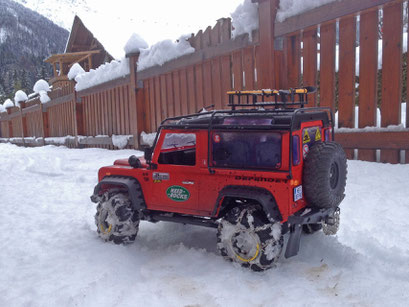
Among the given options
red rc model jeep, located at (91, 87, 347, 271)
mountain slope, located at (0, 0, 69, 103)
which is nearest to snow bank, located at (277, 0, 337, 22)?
red rc model jeep, located at (91, 87, 347, 271)

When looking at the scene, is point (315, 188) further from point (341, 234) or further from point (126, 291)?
point (126, 291)

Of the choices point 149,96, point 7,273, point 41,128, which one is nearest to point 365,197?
point 7,273

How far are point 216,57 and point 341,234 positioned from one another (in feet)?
15.6

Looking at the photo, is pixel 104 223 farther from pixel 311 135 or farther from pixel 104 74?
pixel 104 74

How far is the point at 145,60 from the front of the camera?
30.7 feet

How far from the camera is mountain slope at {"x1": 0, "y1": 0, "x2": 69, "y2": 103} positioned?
70.4m

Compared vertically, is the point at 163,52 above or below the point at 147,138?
above

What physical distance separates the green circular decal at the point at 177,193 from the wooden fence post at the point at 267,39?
3.29 metres

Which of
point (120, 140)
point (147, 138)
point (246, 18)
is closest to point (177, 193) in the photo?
point (246, 18)

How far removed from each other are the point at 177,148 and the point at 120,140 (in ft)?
23.6

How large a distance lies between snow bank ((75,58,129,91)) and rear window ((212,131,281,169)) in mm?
7722

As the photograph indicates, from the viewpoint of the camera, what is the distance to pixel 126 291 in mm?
2740

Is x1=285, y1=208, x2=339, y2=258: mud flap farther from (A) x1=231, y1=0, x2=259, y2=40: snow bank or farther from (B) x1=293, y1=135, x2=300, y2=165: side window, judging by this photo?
(A) x1=231, y1=0, x2=259, y2=40: snow bank

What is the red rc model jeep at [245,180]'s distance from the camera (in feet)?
9.64
